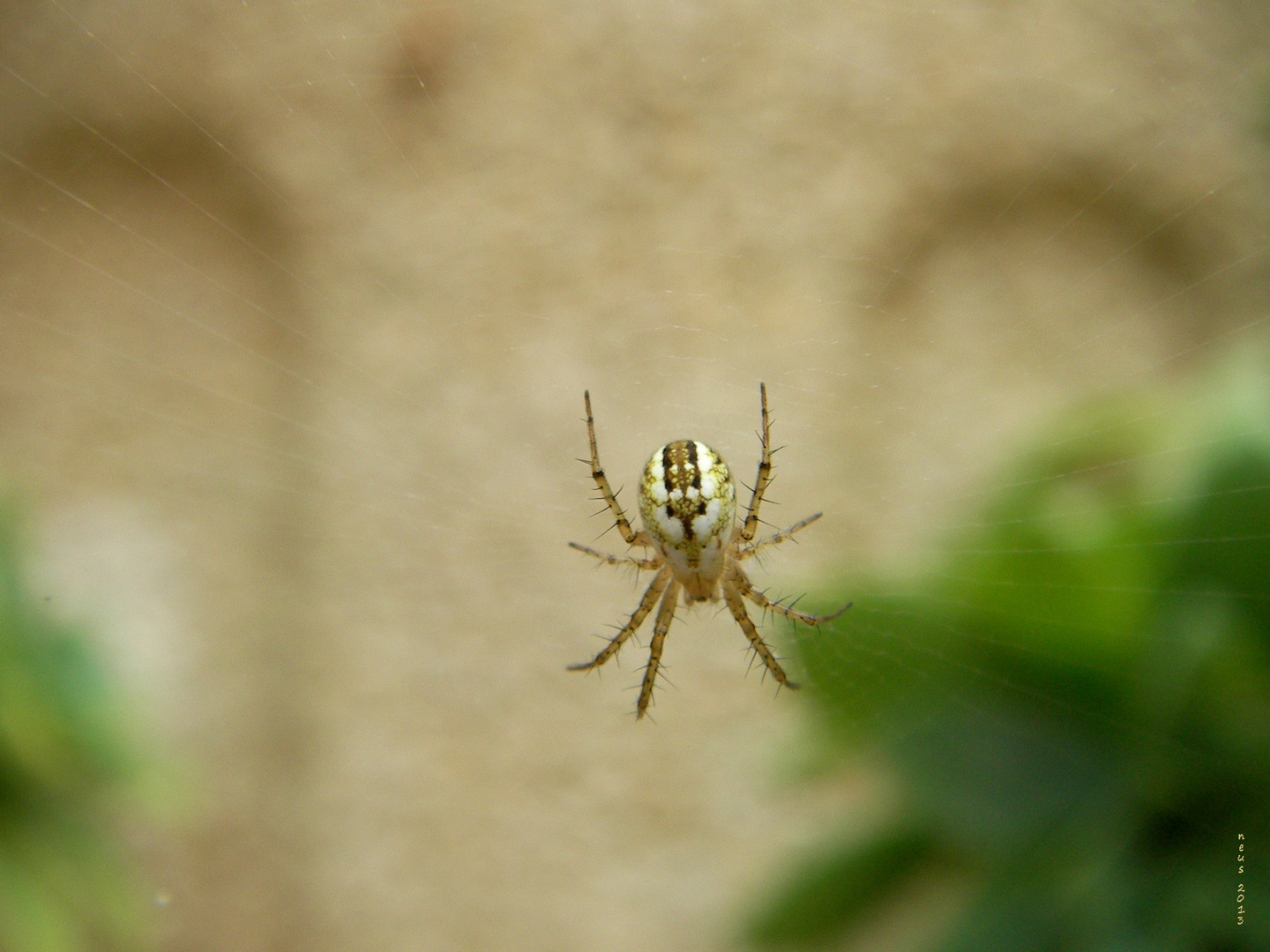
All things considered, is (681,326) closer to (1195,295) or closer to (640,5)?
(640,5)

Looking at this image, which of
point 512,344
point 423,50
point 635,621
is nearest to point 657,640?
point 635,621

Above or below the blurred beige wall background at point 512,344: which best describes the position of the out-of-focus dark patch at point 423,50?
above

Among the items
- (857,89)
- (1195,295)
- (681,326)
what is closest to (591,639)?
(681,326)

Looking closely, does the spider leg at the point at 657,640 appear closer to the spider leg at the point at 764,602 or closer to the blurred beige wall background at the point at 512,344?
the spider leg at the point at 764,602

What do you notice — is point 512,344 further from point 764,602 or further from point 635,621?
point 764,602

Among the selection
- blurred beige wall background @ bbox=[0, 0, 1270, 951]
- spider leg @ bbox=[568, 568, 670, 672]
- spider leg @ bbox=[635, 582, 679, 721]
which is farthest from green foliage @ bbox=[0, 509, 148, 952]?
spider leg @ bbox=[635, 582, 679, 721]

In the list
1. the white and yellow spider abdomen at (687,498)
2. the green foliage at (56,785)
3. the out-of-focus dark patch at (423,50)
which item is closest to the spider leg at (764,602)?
the white and yellow spider abdomen at (687,498)
